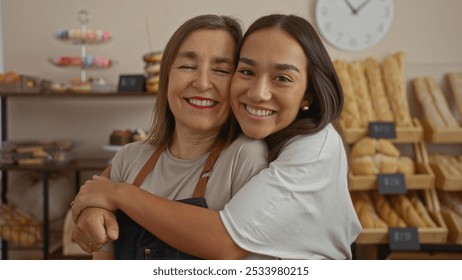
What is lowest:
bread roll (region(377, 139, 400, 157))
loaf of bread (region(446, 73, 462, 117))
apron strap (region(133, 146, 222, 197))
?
bread roll (region(377, 139, 400, 157))

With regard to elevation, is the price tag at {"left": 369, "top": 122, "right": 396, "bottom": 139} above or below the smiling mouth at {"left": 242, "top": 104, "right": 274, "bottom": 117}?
below

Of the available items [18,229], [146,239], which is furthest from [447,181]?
[18,229]

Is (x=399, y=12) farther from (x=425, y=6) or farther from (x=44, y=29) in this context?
(x=44, y=29)

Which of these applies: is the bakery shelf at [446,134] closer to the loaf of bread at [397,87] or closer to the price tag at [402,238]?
the loaf of bread at [397,87]

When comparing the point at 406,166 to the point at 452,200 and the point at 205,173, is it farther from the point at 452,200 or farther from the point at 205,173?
the point at 205,173

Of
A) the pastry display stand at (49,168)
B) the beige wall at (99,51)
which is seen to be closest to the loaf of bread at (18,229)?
the pastry display stand at (49,168)

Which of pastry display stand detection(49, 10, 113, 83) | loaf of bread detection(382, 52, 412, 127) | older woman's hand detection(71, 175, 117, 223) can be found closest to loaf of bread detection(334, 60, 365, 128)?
loaf of bread detection(382, 52, 412, 127)

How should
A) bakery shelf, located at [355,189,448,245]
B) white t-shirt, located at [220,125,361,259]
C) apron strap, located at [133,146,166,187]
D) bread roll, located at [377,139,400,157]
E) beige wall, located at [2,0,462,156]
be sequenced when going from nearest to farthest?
white t-shirt, located at [220,125,361,259] → apron strap, located at [133,146,166,187] → bakery shelf, located at [355,189,448,245] → bread roll, located at [377,139,400,157] → beige wall, located at [2,0,462,156]

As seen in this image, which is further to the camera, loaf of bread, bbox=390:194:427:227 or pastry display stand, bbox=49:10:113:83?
pastry display stand, bbox=49:10:113:83

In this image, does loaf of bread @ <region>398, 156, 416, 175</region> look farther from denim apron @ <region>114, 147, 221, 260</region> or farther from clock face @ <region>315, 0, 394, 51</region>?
denim apron @ <region>114, 147, 221, 260</region>

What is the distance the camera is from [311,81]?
57 cm

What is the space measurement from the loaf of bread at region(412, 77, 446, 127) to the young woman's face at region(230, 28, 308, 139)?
109cm

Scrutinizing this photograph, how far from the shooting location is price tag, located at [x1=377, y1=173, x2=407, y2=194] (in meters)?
1.41

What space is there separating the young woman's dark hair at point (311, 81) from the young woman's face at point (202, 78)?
36mm
